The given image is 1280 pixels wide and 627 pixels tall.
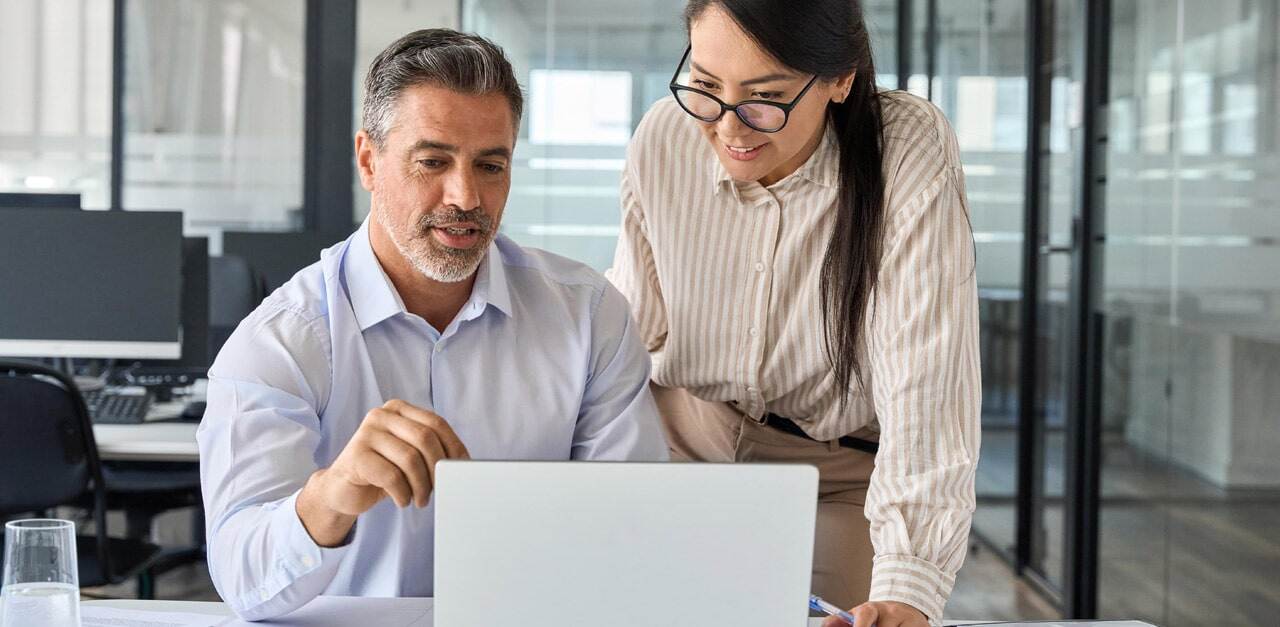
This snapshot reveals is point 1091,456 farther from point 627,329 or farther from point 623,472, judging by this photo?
point 623,472

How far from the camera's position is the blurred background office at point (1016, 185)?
2904 millimetres

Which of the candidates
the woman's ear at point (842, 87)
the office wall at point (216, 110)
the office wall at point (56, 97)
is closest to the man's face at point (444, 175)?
the woman's ear at point (842, 87)

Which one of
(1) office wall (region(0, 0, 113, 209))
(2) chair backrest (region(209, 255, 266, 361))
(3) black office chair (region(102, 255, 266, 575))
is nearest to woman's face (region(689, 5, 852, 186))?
(3) black office chair (region(102, 255, 266, 575))

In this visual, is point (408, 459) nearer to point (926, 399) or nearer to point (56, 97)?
point (926, 399)

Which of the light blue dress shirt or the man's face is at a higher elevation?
the man's face

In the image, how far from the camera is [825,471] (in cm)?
186

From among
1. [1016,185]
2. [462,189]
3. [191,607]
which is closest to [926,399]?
[462,189]

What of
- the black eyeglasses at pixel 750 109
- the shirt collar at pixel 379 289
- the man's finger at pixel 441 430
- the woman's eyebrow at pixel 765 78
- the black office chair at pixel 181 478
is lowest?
the black office chair at pixel 181 478

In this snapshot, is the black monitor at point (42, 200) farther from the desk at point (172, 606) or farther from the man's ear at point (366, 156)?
the desk at point (172, 606)

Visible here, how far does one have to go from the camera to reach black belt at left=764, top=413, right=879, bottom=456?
186 cm

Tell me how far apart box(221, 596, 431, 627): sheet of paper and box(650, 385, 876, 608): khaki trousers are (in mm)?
622

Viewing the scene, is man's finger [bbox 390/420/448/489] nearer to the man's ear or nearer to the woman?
the woman

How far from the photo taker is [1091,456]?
393 centimetres

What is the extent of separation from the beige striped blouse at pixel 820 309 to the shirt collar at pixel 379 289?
Answer: 0.25m
